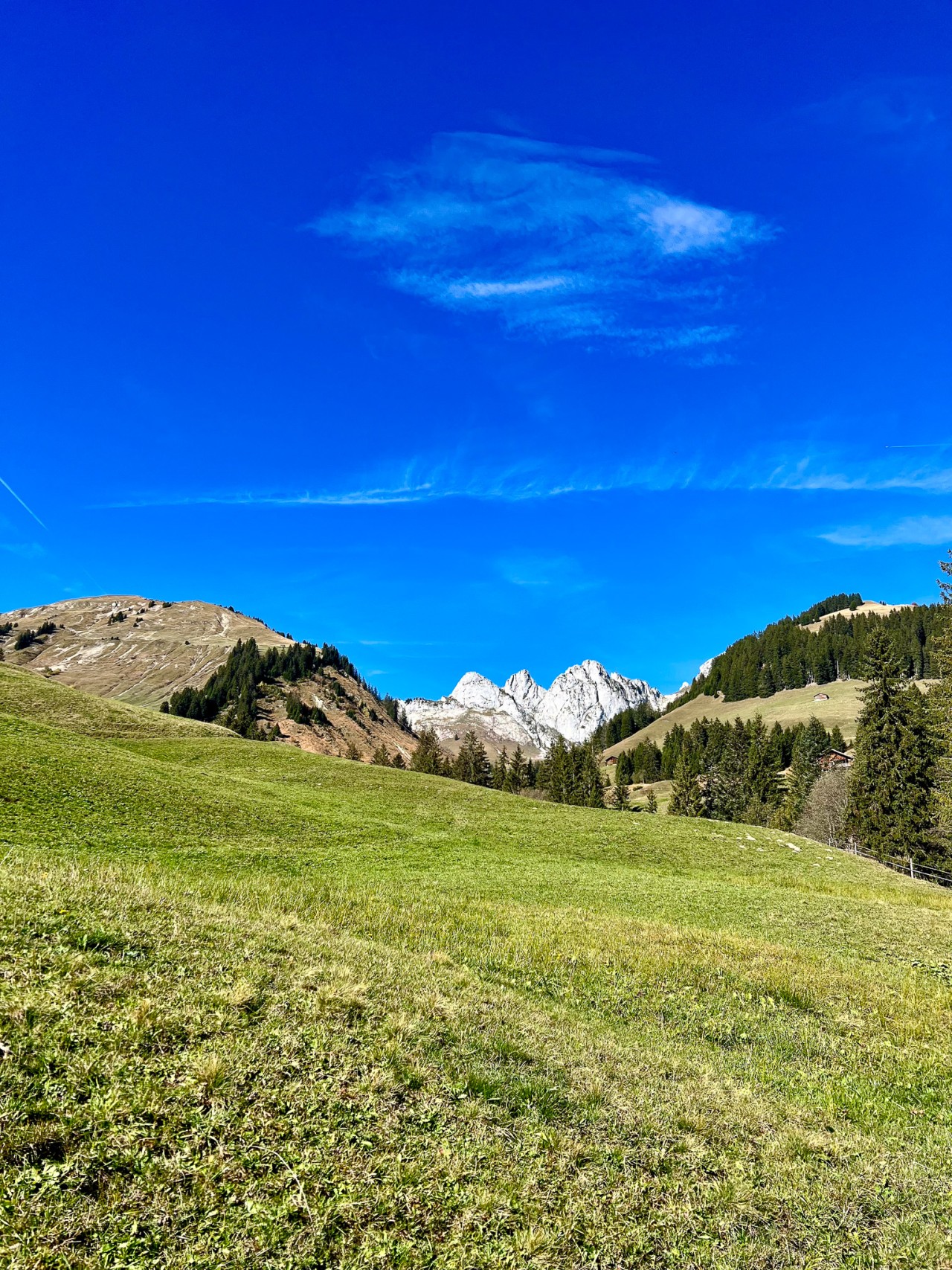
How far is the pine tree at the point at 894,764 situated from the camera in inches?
2350

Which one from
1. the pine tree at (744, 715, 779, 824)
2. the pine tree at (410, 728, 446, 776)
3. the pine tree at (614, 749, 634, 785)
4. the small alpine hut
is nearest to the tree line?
the pine tree at (744, 715, 779, 824)

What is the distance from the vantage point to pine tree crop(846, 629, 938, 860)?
59.7m

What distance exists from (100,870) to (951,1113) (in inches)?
698

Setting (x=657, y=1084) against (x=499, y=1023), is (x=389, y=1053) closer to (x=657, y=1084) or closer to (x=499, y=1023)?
(x=499, y=1023)

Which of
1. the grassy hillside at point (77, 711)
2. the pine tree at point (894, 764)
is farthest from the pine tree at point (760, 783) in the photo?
the grassy hillside at point (77, 711)

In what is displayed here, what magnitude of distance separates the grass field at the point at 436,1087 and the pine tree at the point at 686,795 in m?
96.0

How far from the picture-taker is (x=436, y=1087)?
7.27 metres

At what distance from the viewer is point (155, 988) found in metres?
7.68

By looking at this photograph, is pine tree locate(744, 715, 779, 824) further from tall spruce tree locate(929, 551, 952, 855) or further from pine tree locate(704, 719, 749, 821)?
tall spruce tree locate(929, 551, 952, 855)

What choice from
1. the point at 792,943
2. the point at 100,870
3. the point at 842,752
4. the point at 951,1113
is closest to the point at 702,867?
the point at 792,943

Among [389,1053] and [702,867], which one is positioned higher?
[389,1053]

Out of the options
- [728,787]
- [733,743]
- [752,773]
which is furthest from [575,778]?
[733,743]

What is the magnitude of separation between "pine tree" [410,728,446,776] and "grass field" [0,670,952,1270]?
10416 cm

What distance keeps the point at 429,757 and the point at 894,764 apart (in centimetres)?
8257
